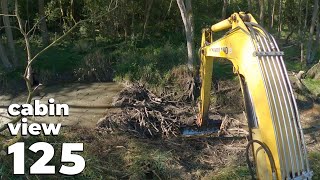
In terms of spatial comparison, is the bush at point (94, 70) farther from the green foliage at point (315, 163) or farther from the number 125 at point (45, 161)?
the green foliage at point (315, 163)

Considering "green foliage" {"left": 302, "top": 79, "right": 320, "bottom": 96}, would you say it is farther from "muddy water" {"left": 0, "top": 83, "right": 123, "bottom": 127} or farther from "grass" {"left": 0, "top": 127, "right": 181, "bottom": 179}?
"muddy water" {"left": 0, "top": 83, "right": 123, "bottom": 127}

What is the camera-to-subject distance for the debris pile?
25.1 ft

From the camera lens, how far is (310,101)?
29.2 feet

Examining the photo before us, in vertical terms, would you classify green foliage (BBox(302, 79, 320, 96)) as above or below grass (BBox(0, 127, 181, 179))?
above

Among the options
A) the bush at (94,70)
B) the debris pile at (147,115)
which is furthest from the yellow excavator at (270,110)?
the bush at (94,70)

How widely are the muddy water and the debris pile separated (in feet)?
1.26

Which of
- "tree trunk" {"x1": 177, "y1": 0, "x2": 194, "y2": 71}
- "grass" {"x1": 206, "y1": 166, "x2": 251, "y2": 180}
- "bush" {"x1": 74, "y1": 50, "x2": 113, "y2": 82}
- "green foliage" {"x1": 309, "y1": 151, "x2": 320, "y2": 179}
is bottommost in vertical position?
"grass" {"x1": 206, "y1": 166, "x2": 251, "y2": 180}

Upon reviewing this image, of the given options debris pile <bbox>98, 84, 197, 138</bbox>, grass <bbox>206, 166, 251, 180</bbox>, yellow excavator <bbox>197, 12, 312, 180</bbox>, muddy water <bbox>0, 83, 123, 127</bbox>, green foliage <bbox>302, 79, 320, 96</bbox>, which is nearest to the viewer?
yellow excavator <bbox>197, 12, 312, 180</bbox>

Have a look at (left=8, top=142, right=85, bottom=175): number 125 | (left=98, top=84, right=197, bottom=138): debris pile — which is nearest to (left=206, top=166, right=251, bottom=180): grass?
(left=98, top=84, right=197, bottom=138): debris pile

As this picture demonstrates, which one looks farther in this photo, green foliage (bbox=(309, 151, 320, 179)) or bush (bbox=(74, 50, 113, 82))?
bush (bbox=(74, 50, 113, 82))

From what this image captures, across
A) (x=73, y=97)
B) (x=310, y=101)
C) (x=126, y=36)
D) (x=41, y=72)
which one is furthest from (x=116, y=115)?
(x=126, y=36)

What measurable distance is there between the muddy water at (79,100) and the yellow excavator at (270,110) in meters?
4.29

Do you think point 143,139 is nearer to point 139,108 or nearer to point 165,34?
point 139,108

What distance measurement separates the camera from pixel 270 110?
11.8 ft
